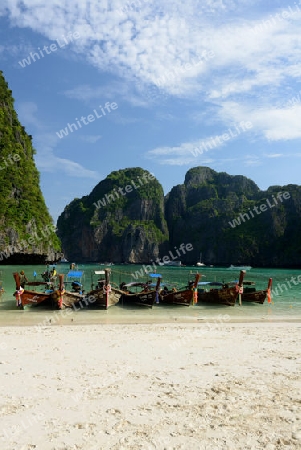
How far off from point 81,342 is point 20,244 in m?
58.0

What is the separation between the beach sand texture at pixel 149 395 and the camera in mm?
4699

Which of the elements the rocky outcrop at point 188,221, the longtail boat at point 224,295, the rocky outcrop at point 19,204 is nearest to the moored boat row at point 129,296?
the longtail boat at point 224,295

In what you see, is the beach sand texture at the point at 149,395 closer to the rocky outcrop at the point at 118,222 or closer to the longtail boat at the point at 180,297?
the longtail boat at the point at 180,297

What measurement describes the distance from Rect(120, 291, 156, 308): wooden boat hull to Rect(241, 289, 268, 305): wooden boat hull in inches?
296

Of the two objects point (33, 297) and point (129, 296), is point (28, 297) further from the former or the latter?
point (129, 296)

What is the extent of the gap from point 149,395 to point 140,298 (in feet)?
53.2

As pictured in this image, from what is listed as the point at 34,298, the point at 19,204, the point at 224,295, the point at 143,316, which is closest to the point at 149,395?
the point at 143,316

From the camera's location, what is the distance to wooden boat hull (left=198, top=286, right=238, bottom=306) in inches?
903

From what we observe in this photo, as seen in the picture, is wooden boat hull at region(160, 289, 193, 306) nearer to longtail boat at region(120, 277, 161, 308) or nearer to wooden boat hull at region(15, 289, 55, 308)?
longtail boat at region(120, 277, 161, 308)

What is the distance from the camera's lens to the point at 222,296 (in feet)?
76.4

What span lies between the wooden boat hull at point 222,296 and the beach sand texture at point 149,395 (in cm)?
1218

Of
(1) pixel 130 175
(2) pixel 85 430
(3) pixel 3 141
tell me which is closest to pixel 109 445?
(2) pixel 85 430

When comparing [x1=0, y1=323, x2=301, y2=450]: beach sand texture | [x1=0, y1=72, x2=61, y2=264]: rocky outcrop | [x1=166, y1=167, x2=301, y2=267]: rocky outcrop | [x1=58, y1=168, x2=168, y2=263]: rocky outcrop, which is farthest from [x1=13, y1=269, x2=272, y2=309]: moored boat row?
[x1=58, y1=168, x2=168, y2=263]: rocky outcrop

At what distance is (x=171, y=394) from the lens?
246 inches
